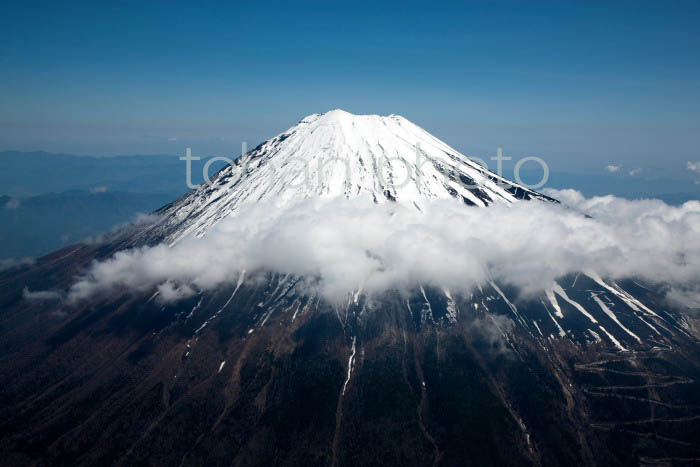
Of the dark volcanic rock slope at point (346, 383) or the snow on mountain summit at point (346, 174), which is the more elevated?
the snow on mountain summit at point (346, 174)

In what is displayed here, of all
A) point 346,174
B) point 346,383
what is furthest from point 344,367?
point 346,174

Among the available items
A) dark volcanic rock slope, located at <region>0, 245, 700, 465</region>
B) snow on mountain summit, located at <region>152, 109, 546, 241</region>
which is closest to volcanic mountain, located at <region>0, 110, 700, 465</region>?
dark volcanic rock slope, located at <region>0, 245, 700, 465</region>

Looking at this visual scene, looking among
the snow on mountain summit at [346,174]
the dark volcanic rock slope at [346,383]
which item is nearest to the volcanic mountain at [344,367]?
the dark volcanic rock slope at [346,383]

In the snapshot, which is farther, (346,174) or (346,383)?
(346,174)

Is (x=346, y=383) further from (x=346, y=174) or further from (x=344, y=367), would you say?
(x=346, y=174)

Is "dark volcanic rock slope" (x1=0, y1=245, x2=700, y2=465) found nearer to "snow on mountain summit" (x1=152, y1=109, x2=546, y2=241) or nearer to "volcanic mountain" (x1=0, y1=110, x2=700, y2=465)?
"volcanic mountain" (x1=0, y1=110, x2=700, y2=465)

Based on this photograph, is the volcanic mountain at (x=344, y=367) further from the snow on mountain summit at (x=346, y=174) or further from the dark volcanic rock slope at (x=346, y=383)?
the snow on mountain summit at (x=346, y=174)
